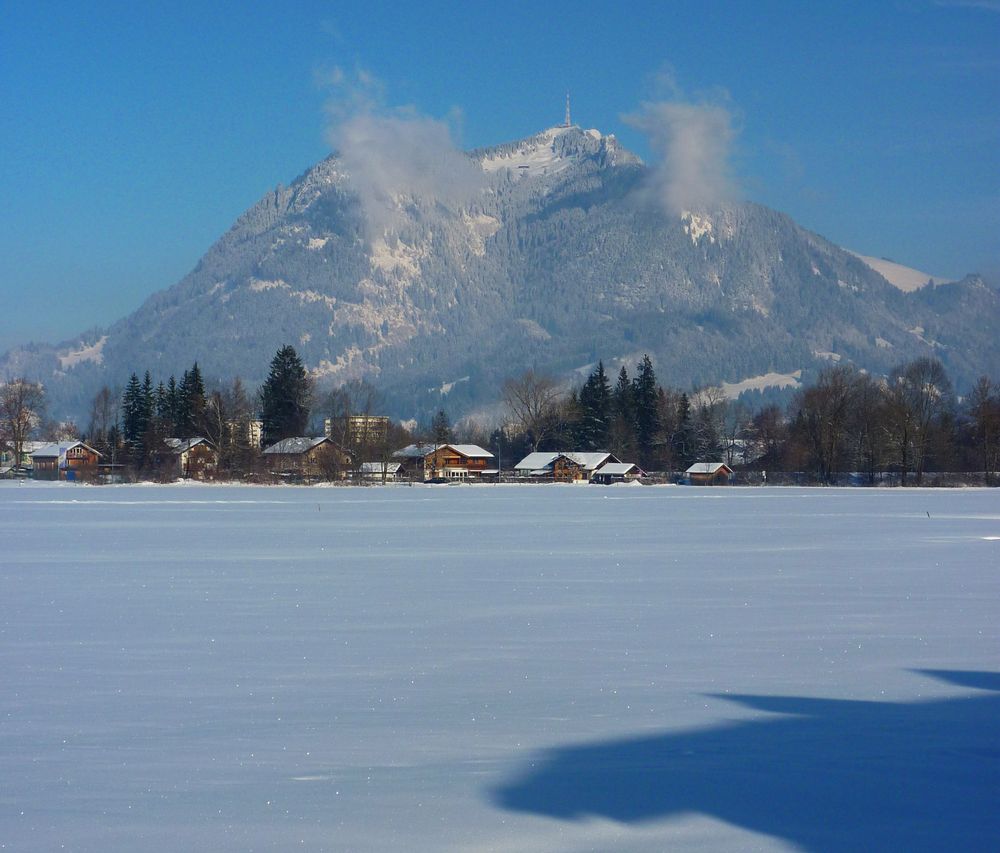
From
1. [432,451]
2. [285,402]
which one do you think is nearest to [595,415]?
[432,451]

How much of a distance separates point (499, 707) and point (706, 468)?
111 meters

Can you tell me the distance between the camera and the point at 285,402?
367 ft

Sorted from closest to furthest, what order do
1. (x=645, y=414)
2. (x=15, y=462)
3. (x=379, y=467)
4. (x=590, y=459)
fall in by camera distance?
(x=15, y=462)
(x=590, y=459)
(x=645, y=414)
(x=379, y=467)

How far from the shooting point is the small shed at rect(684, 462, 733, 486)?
113250 millimetres

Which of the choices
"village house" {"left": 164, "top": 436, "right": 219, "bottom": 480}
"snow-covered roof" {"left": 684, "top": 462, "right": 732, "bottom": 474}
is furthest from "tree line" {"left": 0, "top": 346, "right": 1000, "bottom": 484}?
"snow-covered roof" {"left": 684, "top": 462, "right": 732, "bottom": 474}

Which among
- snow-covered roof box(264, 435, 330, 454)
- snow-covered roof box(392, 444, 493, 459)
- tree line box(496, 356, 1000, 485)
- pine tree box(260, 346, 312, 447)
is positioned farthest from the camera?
snow-covered roof box(392, 444, 493, 459)

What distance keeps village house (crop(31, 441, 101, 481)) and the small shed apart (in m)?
57.5

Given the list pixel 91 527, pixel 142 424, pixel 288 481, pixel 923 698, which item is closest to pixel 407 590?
pixel 923 698

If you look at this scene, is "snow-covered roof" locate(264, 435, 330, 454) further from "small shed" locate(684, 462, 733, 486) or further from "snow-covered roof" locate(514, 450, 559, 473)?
"small shed" locate(684, 462, 733, 486)

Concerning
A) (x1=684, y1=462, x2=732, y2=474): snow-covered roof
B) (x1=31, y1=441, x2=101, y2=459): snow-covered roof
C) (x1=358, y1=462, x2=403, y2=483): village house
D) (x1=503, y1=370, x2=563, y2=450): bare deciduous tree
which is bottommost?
(x1=358, y1=462, x2=403, y2=483): village house

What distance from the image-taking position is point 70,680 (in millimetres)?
11719

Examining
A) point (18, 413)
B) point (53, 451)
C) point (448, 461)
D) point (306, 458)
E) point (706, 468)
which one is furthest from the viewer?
point (53, 451)

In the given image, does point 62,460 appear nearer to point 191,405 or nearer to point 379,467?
point 191,405

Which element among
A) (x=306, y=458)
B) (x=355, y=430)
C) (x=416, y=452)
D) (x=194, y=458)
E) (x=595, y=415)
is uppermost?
(x=595, y=415)
